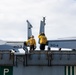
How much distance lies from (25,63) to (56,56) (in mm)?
1613

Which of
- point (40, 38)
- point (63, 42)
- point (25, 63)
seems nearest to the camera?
point (25, 63)

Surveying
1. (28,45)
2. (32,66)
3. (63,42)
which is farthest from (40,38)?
(32,66)

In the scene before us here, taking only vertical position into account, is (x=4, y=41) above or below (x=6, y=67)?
above

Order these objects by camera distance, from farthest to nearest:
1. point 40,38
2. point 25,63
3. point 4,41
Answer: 1. point 4,41
2. point 40,38
3. point 25,63

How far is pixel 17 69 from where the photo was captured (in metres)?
12.2

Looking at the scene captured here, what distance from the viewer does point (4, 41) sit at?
656 inches

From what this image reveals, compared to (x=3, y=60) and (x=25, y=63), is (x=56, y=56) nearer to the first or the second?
(x=25, y=63)

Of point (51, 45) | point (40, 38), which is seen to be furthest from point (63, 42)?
point (40, 38)

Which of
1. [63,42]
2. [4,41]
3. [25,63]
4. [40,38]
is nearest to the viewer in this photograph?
[25,63]

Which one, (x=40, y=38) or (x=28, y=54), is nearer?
(x=28, y=54)

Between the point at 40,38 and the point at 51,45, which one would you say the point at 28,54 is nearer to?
the point at 40,38

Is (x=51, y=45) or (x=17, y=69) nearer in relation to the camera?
(x=17, y=69)

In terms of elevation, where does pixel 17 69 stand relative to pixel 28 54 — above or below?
below

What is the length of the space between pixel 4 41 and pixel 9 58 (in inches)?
175
